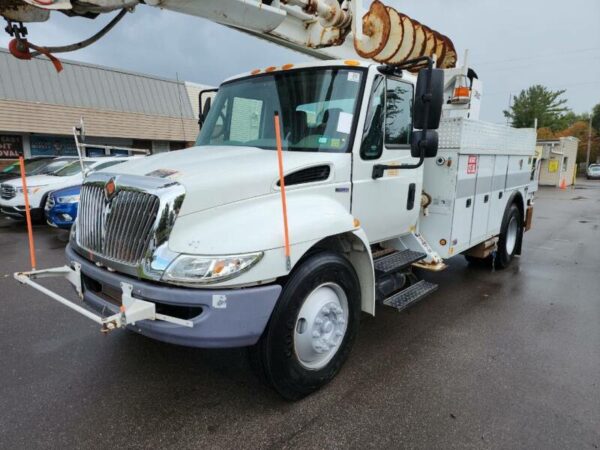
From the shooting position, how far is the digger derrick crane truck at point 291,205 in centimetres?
237

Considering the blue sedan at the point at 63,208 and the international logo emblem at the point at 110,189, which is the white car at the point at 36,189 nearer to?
the blue sedan at the point at 63,208

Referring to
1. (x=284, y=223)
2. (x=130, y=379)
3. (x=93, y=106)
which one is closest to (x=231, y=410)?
(x=130, y=379)

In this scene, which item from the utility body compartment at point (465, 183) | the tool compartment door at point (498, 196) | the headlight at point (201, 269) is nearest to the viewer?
the headlight at point (201, 269)

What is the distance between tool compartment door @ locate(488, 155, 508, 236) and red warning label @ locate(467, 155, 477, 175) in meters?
0.80

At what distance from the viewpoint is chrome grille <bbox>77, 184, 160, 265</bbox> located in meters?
2.45

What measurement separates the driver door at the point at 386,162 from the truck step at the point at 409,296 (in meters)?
0.56

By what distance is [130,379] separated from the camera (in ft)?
10.5

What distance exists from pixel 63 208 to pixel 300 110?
7.02m

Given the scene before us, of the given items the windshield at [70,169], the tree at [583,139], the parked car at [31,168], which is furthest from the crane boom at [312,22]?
the tree at [583,139]

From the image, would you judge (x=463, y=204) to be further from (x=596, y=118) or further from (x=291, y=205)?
(x=596, y=118)

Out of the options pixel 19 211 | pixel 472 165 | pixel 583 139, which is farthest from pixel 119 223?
pixel 583 139

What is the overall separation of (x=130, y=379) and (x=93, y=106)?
18.1 metres

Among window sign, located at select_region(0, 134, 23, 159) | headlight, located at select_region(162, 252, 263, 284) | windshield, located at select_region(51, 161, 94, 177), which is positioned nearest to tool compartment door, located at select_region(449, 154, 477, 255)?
headlight, located at select_region(162, 252, 263, 284)

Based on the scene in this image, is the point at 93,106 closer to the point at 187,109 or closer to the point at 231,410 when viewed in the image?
the point at 187,109
